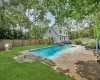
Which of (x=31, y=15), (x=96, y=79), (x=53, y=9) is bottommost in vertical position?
(x=96, y=79)

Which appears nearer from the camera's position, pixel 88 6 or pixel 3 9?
pixel 88 6

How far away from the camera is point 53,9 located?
22.3ft

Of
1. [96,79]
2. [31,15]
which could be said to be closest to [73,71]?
[96,79]

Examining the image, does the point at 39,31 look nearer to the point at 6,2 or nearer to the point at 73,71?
the point at 6,2

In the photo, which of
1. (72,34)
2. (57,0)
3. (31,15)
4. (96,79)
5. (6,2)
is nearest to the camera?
(57,0)

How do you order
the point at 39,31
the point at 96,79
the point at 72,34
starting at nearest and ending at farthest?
the point at 96,79, the point at 39,31, the point at 72,34

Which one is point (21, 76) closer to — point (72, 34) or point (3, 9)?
point (3, 9)

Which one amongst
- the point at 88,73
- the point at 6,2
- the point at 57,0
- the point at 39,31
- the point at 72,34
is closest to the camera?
the point at 57,0

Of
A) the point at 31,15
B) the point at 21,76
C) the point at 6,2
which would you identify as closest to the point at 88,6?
the point at 21,76

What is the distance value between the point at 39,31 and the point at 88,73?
32.6m

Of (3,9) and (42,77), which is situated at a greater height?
(3,9)

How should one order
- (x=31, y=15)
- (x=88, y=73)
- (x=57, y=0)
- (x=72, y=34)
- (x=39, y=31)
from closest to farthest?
(x=57, y=0) → (x=88, y=73) → (x=31, y=15) → (x=39, y=31) → (x=72, y=34)

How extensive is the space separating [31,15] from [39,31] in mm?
7578

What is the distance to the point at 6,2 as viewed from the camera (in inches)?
1032
